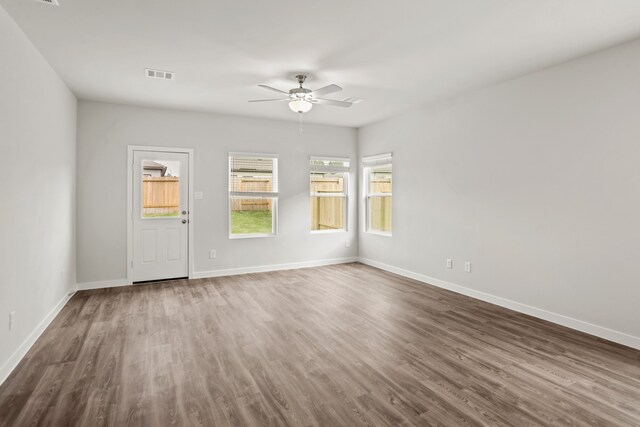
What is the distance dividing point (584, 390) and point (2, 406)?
12.1 feet

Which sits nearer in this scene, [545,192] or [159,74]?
[545,192]

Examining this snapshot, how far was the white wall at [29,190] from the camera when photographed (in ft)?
8.43

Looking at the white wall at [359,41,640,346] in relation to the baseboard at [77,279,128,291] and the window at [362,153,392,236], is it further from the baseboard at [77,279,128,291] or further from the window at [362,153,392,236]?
the baseboard at [77,279,128,291]

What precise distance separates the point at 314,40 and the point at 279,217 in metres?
3.55

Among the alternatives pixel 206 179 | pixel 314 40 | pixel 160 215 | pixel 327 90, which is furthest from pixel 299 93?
pixel 160 215

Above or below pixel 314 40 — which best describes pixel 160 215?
below

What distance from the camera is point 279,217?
6199 millimetres

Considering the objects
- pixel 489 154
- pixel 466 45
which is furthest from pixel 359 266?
pixel 466 45

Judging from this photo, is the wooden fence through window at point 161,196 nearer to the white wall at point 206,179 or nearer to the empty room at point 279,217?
the empty room at point 279,217

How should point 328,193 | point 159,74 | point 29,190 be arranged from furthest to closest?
point 328,193 < point 159,74 < point 29,190

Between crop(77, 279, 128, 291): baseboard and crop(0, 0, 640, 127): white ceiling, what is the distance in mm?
2595

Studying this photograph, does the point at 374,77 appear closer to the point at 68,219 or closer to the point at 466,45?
the point at 466,45

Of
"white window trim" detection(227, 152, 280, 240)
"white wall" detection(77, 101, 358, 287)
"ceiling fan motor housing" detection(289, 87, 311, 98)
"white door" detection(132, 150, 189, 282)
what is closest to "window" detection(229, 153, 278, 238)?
"white window trim" detection(227, 152, 280, 240)

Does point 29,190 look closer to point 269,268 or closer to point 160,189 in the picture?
point 160,189
